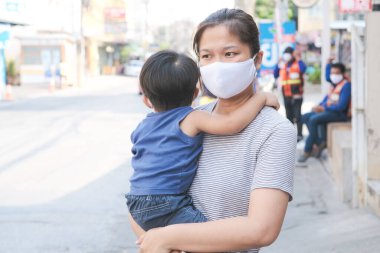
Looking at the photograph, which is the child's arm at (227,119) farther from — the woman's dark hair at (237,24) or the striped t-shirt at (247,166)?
the woman's dark hair at (237,24)

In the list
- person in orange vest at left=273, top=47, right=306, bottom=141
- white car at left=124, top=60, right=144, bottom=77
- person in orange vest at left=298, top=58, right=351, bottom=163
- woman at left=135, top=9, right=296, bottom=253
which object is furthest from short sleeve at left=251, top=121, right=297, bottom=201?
white car at left=124, top=60, right=144, bottom=77

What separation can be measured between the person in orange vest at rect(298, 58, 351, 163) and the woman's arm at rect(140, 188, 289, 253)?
28.8ft

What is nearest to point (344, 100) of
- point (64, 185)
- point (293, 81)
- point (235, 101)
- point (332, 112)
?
point (332, 112)

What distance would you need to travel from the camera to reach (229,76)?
227cm

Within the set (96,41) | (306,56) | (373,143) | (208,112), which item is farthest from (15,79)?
(208,112)

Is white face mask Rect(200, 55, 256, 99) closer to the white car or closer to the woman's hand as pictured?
the woman's hand

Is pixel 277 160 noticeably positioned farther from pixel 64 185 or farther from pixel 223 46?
pixel 64 185

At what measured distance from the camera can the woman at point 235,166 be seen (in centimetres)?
212

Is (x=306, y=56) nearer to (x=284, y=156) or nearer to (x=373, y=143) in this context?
(x=373, y=143)

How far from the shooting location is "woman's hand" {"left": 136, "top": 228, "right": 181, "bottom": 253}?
7.21 ft

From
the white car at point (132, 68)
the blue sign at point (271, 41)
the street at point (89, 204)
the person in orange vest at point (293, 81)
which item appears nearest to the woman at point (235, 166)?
the street at point (89, 204)

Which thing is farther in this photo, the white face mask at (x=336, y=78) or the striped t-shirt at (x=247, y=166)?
the white face mask at (x=336, y=78)

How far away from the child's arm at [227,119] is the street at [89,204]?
13.4ft

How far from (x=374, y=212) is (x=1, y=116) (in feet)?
56.5
